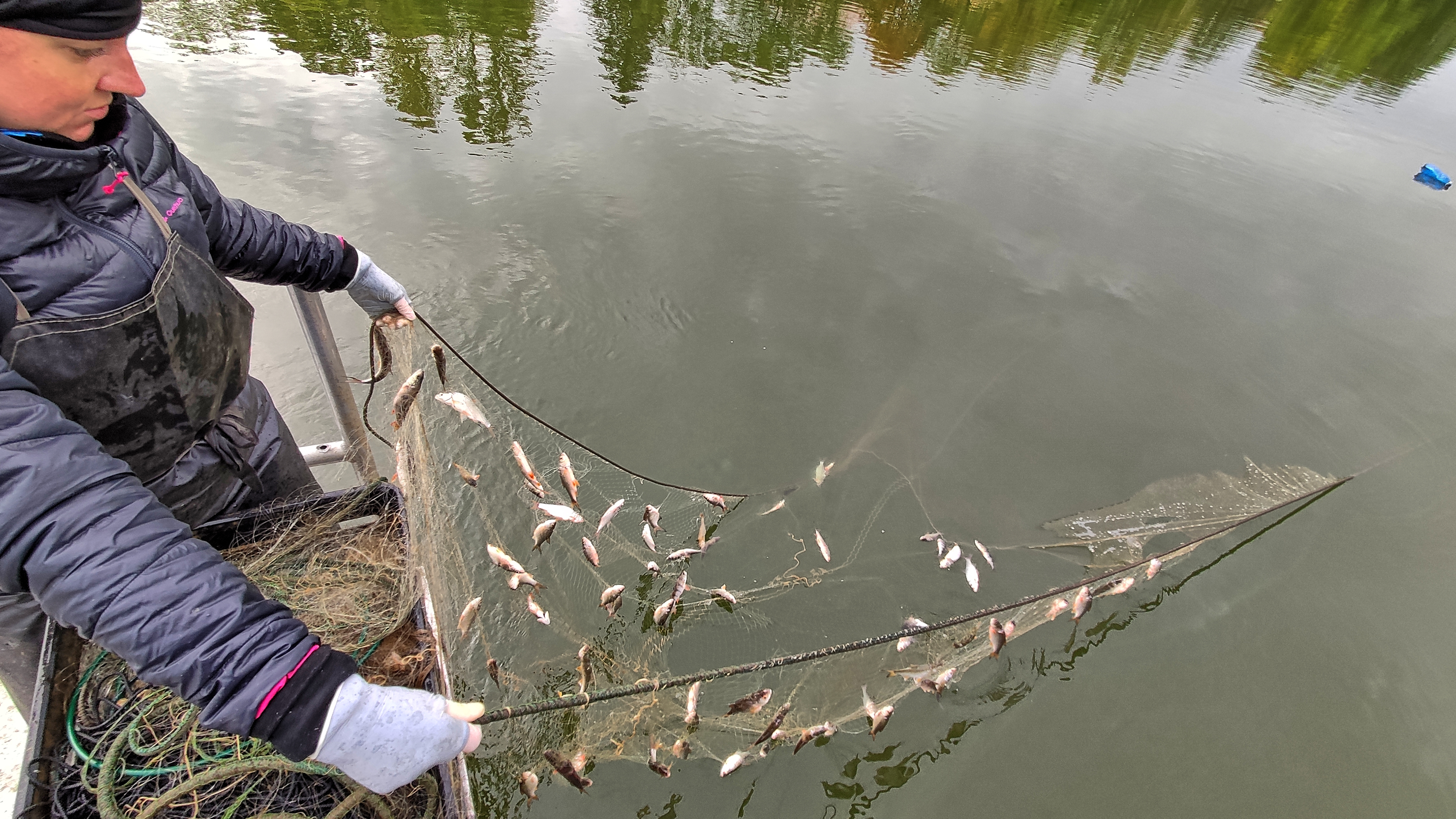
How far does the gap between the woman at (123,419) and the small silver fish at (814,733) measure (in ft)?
7.05

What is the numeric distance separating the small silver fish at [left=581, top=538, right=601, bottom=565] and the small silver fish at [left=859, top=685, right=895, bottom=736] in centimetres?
180

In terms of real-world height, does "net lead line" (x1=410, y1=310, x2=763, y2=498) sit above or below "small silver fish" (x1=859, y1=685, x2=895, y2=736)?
above

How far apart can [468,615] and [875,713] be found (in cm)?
231

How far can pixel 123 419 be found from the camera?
5.72ft

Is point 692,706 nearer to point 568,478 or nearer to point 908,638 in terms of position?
point 908,638

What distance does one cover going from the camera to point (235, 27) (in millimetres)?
10969

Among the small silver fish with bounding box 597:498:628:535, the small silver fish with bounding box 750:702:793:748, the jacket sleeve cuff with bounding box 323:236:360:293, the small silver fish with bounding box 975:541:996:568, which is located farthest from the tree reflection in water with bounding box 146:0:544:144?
the small silver fish with bounding box 750:702:793:748

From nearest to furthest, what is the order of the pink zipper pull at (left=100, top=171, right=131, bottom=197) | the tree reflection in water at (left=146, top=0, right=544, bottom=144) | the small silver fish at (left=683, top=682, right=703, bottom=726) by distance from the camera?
the pink zipper pull at (left=100, top=171, right=131, bottom=197)
the small silver fish at (left=683, top=682, right=703, bottom=726)
the tree reflection in water at (left=146, top=0, right=544, bottom=144)

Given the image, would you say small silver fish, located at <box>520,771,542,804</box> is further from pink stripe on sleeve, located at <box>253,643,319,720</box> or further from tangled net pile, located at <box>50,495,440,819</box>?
pink stripe on sleeve, located at <box>253,643,319,720</box>

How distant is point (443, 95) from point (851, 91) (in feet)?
23.6

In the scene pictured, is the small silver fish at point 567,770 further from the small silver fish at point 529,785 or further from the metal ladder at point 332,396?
the metal ladder at point 332,396

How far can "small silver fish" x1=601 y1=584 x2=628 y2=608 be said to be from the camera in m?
3.71

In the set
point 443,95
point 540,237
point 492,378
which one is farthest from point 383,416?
point 443,95

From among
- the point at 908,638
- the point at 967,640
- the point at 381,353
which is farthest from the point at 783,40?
the point at 908,638
